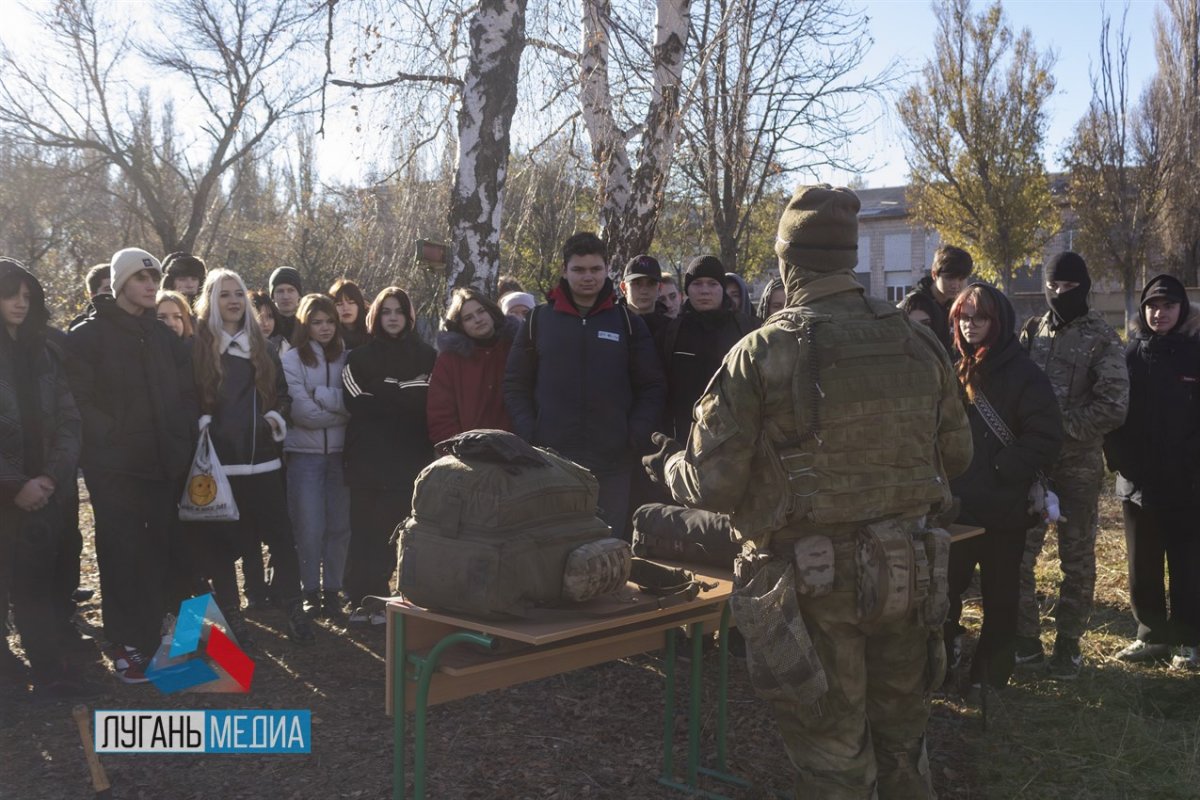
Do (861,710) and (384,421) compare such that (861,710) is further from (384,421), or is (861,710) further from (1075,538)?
(384,421)

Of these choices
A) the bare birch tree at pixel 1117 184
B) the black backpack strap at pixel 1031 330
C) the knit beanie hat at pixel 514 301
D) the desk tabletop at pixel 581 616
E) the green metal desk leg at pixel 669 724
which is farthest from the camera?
the bare birch tree at pixel 1117 184

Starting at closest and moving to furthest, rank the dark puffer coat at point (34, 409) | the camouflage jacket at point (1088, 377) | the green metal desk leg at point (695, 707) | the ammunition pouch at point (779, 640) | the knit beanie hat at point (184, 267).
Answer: the ammunition pouch at point (779, 640), the green metal desk leg at point (695, 707), the dark puffer coat at point (34, 409), the camouflage jacket at point (1088, 377), the knit beanie hat at point (184, 267)

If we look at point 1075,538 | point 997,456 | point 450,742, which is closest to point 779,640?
point 450,742

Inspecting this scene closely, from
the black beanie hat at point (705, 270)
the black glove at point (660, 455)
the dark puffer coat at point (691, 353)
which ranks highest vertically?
the black beanie hat at point (705, 270)

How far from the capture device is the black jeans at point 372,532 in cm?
595

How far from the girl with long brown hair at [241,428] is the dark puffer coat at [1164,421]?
4807 mm

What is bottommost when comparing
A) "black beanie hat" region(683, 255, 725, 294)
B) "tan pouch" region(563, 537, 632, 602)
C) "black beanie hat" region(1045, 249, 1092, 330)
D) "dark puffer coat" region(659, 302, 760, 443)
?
"tan pouch" region(563, 537, 632, 602)

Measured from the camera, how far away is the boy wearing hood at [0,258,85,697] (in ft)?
15.0

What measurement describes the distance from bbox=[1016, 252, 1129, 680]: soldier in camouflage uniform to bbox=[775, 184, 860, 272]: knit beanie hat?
279cm

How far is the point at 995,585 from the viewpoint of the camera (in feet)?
15.8

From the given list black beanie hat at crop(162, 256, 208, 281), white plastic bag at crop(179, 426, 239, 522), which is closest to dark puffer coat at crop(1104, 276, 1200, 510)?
white plastic bag at crop(179, 426, 239, 522)

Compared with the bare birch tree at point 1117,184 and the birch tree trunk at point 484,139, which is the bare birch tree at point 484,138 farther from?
the bare birch tree at point 1117,184

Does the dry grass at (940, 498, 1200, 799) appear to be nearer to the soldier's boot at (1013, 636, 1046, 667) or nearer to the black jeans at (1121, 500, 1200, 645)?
the soldier's boot at (1013, 636, 1046, 667)

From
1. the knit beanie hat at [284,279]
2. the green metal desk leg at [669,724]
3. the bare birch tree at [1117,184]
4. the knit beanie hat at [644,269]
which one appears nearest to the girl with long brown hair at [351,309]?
the knit beanie hat at [284,279]
